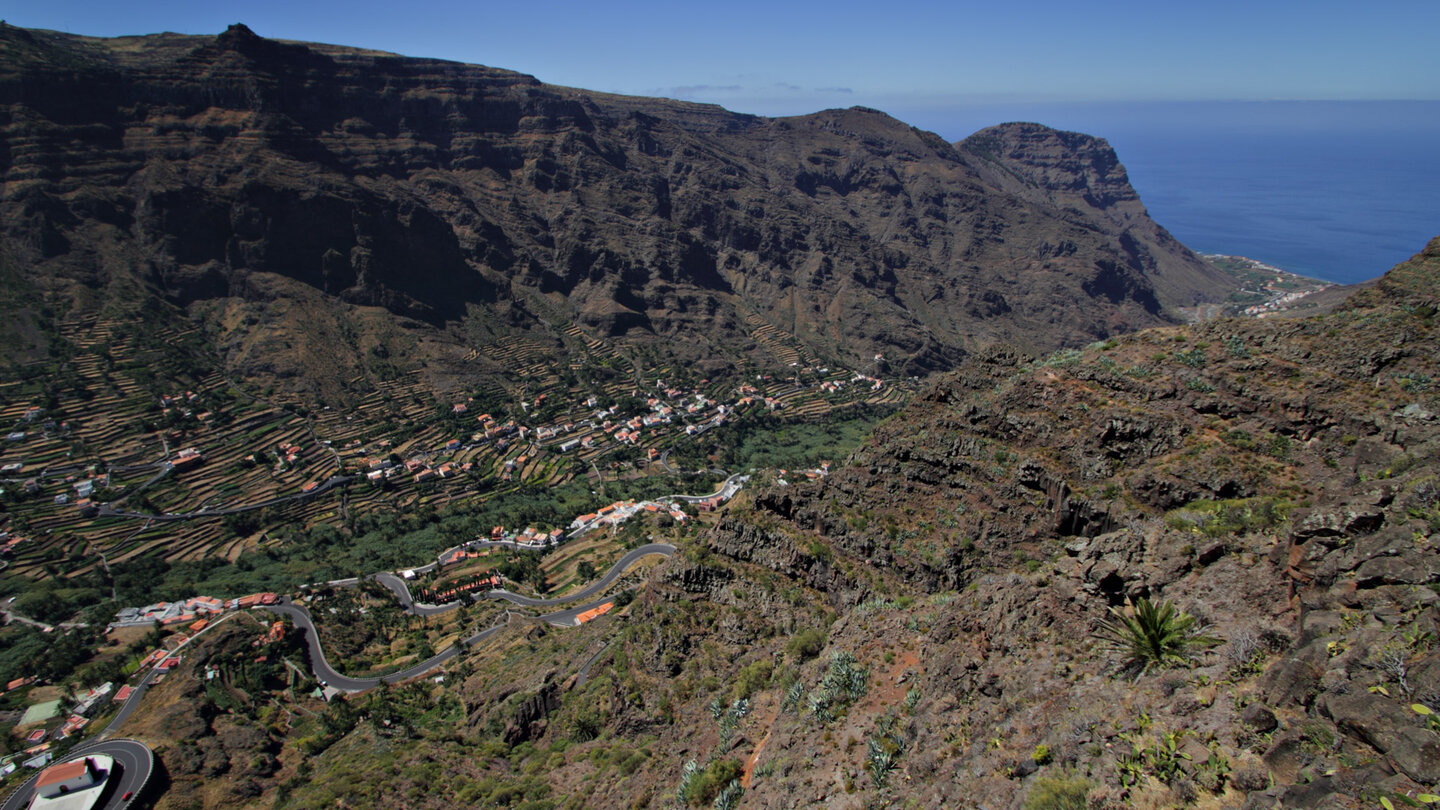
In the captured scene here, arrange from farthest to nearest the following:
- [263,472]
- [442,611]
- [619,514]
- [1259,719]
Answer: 1. [263,472]
2. [619,514]
3. [442,611]
4. [1259,719]

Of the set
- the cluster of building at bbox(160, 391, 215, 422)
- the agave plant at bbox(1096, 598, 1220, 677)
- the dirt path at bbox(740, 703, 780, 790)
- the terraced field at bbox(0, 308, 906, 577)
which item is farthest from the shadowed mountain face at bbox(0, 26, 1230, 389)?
the agave plant at bbox(1096, 598, 1220, 677)

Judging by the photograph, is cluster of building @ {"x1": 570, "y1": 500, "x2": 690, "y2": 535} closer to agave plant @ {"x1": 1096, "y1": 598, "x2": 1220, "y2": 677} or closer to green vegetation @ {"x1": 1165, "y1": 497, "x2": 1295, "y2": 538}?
green vegetation @ {"x1": 1165, "y1": 497, "x2": 1295, "y2": 538}

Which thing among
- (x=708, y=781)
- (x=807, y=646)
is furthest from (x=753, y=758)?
(x=807, y=646)

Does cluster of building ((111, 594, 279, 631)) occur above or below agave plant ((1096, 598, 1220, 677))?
below

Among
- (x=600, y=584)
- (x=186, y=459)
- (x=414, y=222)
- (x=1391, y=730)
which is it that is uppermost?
(x=414, y=222)

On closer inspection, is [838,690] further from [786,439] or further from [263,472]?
[263,472]
